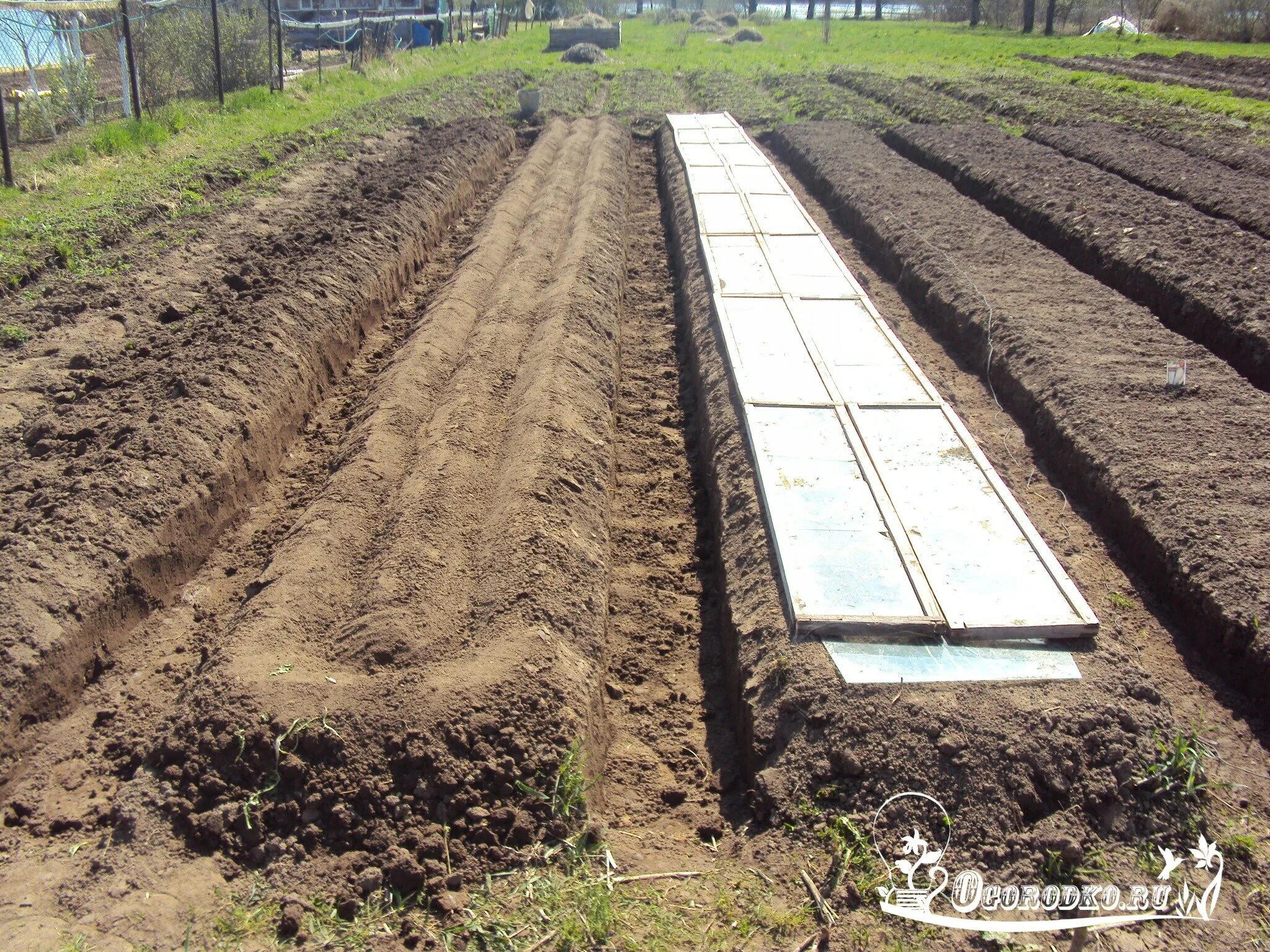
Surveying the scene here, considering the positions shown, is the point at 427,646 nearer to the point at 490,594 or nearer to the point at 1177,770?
the point at 490,594

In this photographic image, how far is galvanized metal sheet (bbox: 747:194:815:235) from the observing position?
36.4 feet

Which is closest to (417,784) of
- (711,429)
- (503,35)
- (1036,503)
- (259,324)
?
(711,429)

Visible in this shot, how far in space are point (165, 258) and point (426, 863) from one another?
793 cm

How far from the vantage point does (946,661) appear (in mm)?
4641

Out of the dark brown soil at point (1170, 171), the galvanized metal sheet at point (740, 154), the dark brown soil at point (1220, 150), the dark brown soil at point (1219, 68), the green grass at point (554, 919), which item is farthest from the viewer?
the dark brown soil at point (1219, 68)

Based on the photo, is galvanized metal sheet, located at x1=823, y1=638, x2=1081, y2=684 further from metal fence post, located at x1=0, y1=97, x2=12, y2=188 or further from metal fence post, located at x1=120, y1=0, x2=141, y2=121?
metal fence post, located at x1=120, y1=0, x2=141, y2=121

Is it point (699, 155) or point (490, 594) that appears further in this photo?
point (699, 155)

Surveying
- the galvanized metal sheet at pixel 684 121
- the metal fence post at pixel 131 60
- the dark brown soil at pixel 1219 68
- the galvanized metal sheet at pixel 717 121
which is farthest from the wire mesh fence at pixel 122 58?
the dark brown soil at pixel 1219 68

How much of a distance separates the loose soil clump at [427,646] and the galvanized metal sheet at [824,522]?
45.3 inches

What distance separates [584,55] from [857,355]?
91.5 feet

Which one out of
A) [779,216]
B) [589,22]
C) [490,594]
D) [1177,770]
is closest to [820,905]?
[1177,770]

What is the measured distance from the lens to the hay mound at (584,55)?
31906 millimetres

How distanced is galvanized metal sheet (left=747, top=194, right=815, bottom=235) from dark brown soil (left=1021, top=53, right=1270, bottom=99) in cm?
1427

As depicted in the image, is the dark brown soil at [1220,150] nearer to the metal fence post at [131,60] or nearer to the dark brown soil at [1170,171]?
the dark brown soil at [1170,171]
